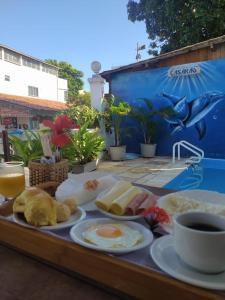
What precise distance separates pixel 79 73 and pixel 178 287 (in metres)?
34.9

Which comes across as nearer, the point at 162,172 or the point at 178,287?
the point at 178,287

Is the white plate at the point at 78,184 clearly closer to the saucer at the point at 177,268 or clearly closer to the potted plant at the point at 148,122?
the saucer at the point at 177,268

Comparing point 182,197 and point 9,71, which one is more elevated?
point 9,71

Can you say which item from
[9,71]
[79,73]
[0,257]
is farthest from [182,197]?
[79,73]

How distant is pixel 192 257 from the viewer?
618mm

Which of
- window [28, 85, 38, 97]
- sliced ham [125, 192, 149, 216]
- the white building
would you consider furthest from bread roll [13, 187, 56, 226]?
window [28, 85, 38, 97]

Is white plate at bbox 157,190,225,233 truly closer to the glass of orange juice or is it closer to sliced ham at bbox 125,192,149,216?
sliced ham at bbox 125,192,149,216

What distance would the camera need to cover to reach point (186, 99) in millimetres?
7660

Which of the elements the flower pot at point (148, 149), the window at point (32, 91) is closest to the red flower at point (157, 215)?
the flower pot at point (148, 149)

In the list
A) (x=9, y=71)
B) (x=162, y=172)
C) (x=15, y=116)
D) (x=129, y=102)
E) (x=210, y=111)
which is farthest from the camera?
(x=9, y=71)

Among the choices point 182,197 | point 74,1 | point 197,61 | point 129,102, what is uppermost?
point 74,1

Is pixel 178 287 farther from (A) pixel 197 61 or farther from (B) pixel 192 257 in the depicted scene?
(A) pixel 197 61

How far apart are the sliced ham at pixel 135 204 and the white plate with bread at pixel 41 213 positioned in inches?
6.1

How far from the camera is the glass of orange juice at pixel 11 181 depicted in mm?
1190
